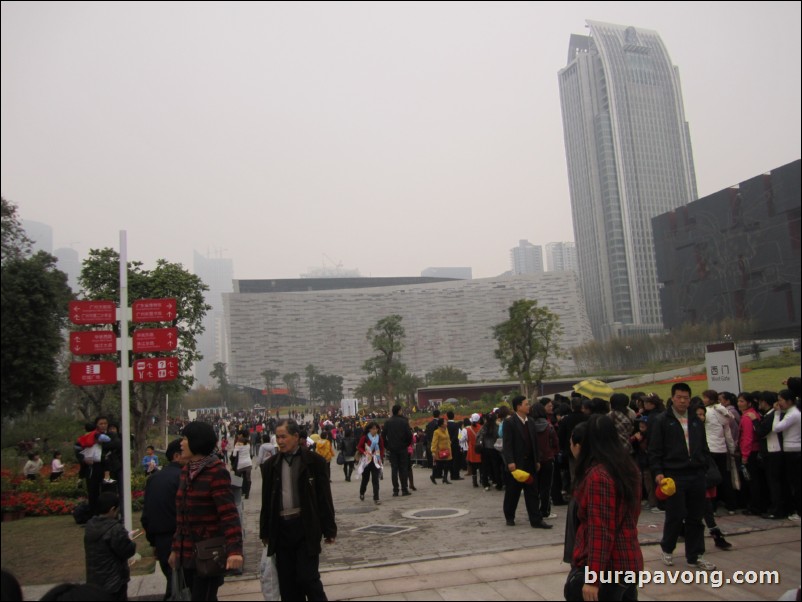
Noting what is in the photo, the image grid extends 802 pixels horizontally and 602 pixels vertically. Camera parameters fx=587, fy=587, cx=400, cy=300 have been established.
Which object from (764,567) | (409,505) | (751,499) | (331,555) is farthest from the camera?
(409,505)

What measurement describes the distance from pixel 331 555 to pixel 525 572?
2.33 metres

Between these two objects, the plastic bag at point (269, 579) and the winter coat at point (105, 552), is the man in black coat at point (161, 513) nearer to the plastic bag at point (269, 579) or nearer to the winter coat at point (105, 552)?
the winter coat at point (105, 552)

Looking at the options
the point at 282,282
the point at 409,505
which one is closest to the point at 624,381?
the point at 409,505

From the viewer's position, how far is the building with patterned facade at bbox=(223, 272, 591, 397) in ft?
349

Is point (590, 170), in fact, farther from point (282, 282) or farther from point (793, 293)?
point (793, 293)

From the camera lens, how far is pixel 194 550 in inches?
145

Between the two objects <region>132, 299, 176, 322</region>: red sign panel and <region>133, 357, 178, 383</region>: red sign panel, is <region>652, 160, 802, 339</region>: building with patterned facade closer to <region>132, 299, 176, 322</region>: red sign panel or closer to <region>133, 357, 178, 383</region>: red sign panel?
<region>132, 299, 176, 322</region>: red sign panel

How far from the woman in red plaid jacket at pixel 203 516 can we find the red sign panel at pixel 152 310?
4.60 meters

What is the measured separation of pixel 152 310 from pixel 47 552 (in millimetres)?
3193

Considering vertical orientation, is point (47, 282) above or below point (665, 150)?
below

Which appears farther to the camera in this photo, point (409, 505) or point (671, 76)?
point (671, 76)

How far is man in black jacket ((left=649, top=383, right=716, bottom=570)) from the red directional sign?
632 cm

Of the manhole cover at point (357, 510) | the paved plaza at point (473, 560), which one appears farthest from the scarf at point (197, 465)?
the manhole cover at point (357, 510)

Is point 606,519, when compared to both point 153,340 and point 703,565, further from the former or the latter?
point 153,340
